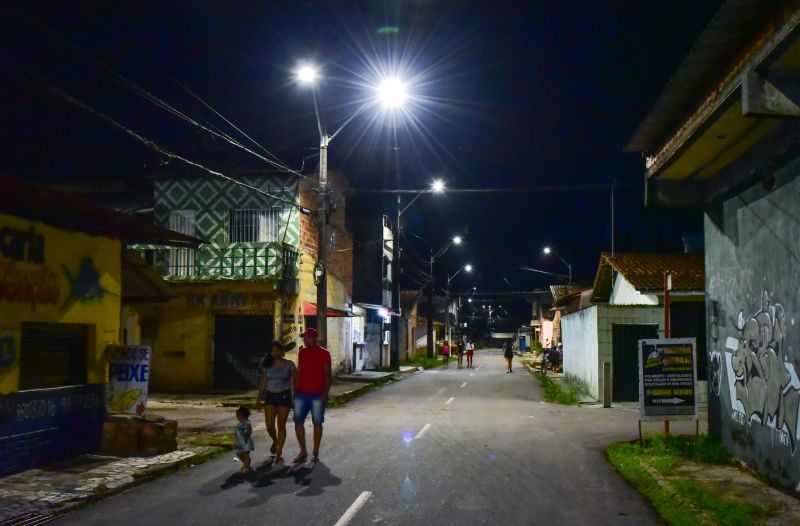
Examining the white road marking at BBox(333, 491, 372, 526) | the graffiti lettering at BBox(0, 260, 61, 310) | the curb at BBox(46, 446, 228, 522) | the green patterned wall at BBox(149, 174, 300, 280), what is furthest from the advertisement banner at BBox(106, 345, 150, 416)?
the green patterned wall at BBox(149, 174, 300, 280)

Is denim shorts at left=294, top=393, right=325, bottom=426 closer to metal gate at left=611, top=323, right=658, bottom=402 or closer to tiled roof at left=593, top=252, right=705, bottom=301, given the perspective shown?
metal gate at left=611, top=323, right=658, bottom=402

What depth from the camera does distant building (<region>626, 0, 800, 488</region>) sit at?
7.34m

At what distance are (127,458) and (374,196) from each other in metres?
30.1

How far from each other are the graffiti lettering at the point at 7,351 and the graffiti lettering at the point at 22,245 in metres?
1.00

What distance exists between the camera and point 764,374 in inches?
364

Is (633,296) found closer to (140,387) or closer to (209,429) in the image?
(209,429)

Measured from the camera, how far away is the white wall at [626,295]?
23.0 metres

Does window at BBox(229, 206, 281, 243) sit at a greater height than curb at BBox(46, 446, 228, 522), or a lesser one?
greater

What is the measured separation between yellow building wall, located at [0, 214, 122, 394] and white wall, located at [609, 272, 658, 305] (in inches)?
613

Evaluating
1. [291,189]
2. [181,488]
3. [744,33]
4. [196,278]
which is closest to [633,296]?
[291,189]

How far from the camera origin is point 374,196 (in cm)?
3953

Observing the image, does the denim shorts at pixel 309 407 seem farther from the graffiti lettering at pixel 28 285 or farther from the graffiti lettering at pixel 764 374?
the graffiti lettering at pixel 764 374

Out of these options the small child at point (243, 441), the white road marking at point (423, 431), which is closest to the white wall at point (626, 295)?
the white road marking at point (423, 431)

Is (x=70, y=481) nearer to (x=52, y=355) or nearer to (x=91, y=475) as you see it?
(x=91, y=475)
